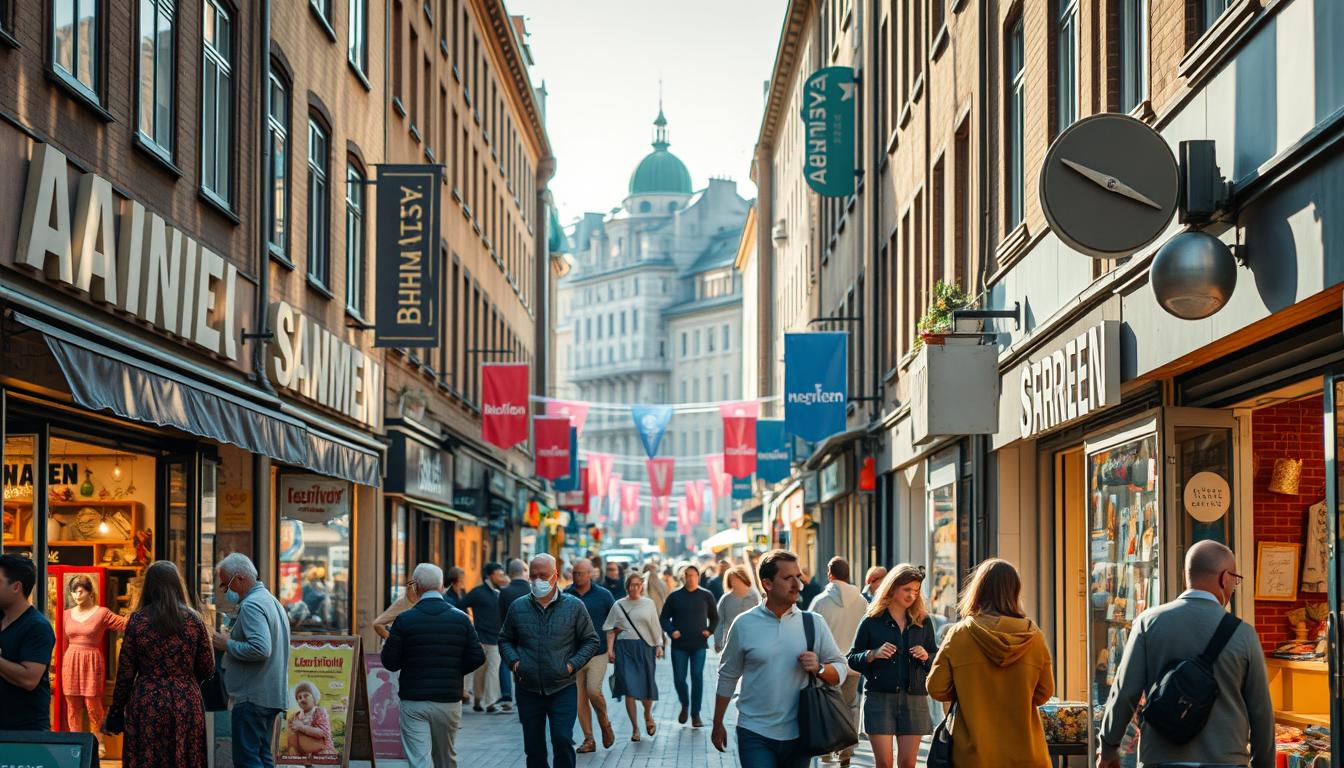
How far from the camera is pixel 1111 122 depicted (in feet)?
31.3

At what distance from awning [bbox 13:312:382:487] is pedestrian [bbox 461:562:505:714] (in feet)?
13.5

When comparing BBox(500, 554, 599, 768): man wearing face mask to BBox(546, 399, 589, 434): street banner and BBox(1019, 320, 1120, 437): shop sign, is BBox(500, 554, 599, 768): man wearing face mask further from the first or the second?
BBox(546, 399, 589, 434): street banner

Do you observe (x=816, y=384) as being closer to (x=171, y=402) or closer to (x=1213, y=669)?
(x=171, y=402)

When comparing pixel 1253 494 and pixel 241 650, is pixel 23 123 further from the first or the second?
pixel 1253 494

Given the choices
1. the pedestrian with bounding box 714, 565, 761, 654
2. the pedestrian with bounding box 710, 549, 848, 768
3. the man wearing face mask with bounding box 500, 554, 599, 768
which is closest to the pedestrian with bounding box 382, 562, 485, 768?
the man wearing face mask with bounding box 500, 554, 599, 768

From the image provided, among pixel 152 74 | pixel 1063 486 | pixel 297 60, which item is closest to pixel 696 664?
pixel 1063 486

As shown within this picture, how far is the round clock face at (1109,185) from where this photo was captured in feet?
30.5

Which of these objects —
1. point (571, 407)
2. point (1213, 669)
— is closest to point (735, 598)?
point (1213, 669)

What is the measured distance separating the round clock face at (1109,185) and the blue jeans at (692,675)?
10.7m

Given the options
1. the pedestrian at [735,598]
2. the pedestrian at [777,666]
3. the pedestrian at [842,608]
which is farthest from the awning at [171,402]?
the pedestrian at [842,608]

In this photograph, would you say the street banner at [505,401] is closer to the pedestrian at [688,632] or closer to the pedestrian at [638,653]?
the pedestrian at [688,632]

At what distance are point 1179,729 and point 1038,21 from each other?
30.9 feet

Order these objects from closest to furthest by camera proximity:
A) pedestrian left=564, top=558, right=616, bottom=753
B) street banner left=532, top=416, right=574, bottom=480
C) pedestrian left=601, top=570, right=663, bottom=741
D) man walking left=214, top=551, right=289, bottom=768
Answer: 1. man walking left=214, top=551, right=289, bottom=768
2. pedestrian left=564, top=558, right=616, bottom=753
3. pedestrian left=601, top=570, right=663, bottom=741
4. street banner left=532, top=416, right=574, bottom=480

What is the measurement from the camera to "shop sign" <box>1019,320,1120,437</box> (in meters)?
11.7
